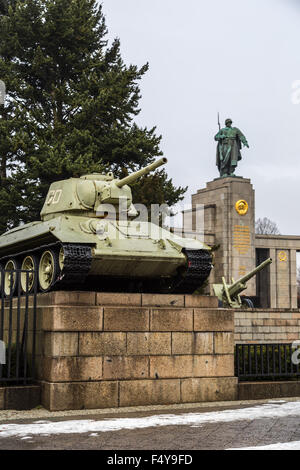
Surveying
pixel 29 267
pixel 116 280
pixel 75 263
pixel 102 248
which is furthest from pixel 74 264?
pixel 29 267

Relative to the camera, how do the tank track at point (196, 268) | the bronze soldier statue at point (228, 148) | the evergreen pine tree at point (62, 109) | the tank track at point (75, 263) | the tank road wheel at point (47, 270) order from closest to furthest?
the tank track at point (75, 263) < the tank road wheel at point (47, 270) < the tank track at point (196, 268) < the evergreen pine tree at point (62, 109) < the bronze soldier statue at point (228, 148)

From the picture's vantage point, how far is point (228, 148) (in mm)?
38344

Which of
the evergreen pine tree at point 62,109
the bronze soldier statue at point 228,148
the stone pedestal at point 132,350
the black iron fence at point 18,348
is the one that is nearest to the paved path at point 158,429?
the stone pedestal at point 132,350

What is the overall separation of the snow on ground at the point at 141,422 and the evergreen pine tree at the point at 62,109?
54.2 feet

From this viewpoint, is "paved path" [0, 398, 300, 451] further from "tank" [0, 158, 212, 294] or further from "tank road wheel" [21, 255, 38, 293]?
"tank road wheel" [21, 255, 38, 293]

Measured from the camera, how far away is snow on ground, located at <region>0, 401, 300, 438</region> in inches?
320

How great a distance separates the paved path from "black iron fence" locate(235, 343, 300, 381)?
1677mm

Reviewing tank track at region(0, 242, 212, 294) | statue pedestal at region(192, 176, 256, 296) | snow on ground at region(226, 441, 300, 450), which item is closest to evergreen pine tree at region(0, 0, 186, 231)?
statue pedestal at region(192, 176, 256, 296)

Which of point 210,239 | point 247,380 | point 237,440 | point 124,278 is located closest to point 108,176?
point 124,278

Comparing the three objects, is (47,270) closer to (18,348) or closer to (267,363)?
(18,348)

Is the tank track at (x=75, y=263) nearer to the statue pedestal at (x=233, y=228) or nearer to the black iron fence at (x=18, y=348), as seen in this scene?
the black iron fence at (x=18, y=348)

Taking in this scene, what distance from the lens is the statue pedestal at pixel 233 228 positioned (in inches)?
1404

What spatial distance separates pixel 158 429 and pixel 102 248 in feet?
14.9

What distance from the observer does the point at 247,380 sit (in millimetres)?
12422
